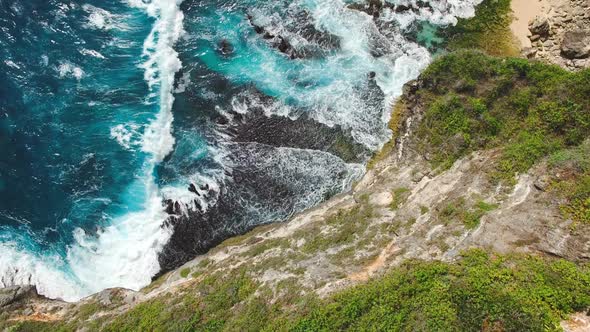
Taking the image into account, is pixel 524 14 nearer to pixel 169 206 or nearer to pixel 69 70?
pixel 169 206

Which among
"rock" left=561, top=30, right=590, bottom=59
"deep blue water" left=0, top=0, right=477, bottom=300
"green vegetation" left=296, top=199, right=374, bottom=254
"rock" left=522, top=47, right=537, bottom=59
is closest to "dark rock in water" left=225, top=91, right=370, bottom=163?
"deep blue water" left=0, top=0, right=477, bottom=300

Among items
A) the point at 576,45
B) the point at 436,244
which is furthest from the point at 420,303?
the point at 576,45

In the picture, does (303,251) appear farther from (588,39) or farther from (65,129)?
(588,39)

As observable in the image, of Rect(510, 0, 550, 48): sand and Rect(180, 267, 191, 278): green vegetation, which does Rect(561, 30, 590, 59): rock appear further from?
Rect(180, 267, 191, 278): green vegetation

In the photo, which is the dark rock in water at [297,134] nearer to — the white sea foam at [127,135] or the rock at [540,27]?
the white sea foam at [127,135]

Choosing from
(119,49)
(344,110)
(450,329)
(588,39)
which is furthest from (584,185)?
(119,49)

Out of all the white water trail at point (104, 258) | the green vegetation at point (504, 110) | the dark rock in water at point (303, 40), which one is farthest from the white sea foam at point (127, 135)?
the green vegetation at point (504, 110)
